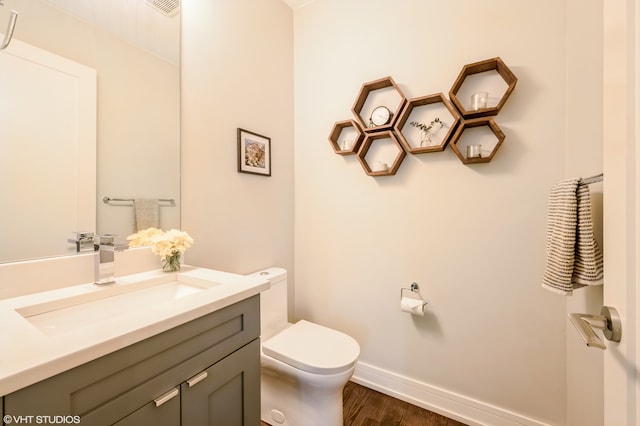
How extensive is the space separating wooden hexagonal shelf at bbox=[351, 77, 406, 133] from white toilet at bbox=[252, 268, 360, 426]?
1.27 metres

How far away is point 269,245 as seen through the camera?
1.91 m

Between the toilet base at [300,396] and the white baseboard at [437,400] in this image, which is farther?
the white baseboard at [437,400]

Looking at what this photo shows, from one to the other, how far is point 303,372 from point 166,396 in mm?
689

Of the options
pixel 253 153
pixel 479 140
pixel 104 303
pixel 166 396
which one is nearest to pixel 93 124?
pixel 104 303

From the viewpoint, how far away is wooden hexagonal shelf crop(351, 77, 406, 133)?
165 cm

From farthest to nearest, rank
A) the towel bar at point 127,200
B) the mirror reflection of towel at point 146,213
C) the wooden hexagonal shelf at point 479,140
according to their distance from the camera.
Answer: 1. the wooden hexagonal shelf at point 479,140
2. the mirror reflection of towel at point 146,213
3. the towel bar at point 127,200

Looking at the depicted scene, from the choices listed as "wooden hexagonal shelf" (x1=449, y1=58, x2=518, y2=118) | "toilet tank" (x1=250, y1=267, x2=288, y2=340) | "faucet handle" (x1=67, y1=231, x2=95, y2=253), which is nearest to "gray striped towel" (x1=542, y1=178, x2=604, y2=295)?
"wooden hexagonal shelf" (x1=449, y1=58, x2=518, y2=118)

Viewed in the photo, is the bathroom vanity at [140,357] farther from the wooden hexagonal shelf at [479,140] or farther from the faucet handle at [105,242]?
the wooden hexagonal shelf at [479,140]

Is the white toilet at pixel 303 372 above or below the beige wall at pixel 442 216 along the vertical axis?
below

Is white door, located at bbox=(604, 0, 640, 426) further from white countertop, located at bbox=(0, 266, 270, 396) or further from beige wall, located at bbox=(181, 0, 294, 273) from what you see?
beige wall, located at bbox=(181, 0, 294, 273)

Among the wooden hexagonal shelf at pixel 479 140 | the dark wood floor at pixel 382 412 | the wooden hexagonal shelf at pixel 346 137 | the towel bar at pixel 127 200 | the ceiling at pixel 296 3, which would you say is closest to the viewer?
the towel bar at pixel 127 200

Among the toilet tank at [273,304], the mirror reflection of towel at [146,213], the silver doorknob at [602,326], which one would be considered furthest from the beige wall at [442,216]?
the mirror reflection of towel at [146,213]

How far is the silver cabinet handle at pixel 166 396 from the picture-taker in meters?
0.71

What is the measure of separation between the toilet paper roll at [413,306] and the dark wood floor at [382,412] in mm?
602
